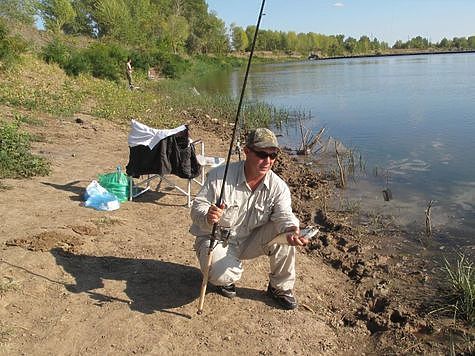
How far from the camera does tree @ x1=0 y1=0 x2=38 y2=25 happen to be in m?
21.6

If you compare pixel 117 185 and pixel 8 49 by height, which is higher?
pixel 8 49

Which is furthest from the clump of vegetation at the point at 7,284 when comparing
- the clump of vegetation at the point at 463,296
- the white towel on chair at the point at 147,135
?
the clump of vegetation at the point at 463,296

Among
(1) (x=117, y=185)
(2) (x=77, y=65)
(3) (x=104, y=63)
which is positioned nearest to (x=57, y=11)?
(3) (x=104, y=63)

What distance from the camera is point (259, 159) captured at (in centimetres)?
379

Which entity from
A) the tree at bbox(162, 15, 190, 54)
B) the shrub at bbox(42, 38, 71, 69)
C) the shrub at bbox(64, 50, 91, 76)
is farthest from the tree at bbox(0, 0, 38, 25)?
the tree at bbox(162, 15, 190, 54)

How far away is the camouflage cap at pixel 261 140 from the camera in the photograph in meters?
3.67

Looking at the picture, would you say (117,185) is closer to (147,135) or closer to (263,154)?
(147,135)

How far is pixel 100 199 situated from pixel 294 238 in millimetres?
3556

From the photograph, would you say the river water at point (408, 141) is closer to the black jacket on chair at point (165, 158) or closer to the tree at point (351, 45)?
the black jacket on chair at point (165, 158)

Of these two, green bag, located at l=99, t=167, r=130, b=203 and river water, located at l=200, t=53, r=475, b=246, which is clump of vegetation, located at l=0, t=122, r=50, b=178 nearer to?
green bag, located at l=99, t=167, r=130, b=203

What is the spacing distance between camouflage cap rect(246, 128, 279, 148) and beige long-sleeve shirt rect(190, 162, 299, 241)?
31cm

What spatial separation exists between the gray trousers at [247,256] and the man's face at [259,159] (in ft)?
1.58

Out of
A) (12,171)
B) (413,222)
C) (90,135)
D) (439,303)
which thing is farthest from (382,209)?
(90,135)

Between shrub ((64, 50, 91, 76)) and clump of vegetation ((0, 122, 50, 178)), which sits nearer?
clump of vegetation ((0, 122, 50, 178))
